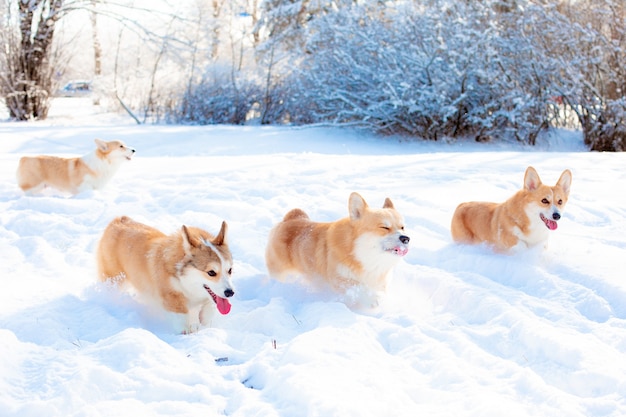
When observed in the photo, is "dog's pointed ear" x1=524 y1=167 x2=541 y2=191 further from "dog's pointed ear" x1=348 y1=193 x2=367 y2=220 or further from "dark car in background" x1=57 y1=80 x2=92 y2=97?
"dark car in background" x1=57 y1=80 x2=92 y2=97

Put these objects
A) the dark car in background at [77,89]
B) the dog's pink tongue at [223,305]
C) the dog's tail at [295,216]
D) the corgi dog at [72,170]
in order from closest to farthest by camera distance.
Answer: the dog's pink tongue at [223,305] → the dog's tail at [295,216] → the corgi dog at [72,170] → the dark car in background at [77,89]

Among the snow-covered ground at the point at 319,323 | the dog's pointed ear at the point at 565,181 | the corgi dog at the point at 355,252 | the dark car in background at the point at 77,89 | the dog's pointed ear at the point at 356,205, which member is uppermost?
the dark car in background at the point at 77,89

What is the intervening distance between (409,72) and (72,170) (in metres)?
8.04

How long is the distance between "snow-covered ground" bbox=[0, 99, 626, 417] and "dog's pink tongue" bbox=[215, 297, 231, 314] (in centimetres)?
12

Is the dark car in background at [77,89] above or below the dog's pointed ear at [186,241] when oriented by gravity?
above

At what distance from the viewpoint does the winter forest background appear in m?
12.7

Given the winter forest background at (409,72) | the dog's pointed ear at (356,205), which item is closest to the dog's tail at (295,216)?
the dog's pointed ear at (356,205)

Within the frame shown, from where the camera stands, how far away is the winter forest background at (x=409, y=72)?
12688mm

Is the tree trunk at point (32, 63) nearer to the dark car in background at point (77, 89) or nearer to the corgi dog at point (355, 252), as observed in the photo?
the dark car in background at point (77, 89)

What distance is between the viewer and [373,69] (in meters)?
13.4

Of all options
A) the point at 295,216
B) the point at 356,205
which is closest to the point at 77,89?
the point at 295,216

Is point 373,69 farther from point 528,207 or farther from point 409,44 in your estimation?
point 528,207

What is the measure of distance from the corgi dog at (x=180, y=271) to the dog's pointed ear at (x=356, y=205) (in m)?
0.90

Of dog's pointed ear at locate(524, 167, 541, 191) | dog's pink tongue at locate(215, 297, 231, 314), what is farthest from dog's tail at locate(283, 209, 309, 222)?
dog's pointed ear at locate(524, 167, 541, 191)
